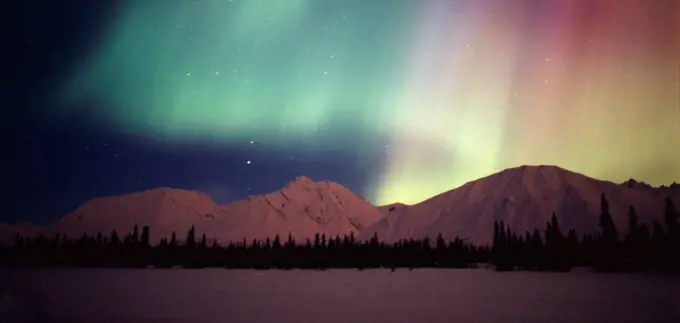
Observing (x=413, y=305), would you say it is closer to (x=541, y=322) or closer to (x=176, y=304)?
(x=541, y=322)

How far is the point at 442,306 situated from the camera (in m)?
62.6

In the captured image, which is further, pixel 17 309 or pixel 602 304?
pixel 602 304

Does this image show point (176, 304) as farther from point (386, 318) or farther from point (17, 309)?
point (386, 318)

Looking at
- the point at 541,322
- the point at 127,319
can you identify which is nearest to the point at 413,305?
the point at 541,322

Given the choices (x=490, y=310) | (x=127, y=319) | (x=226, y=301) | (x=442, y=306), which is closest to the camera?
(x=127, y=319)

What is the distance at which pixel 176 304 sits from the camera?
6300 cm

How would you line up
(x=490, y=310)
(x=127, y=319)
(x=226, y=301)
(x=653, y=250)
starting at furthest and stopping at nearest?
(x=653, y=250) < (x=226, y=301) < (x=490, y=310) < (x=127, y=319)

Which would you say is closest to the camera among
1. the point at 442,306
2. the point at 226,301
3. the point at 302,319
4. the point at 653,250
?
the point at 302,319

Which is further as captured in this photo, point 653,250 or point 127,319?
point 653,250

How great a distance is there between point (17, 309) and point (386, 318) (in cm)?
3050

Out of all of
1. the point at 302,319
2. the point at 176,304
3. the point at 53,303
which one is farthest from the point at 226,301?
the point at 302,319

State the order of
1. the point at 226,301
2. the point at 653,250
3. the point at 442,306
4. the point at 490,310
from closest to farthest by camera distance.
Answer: the point at 490,310, the point at 442,306, the point at 226,301, the point at 653,250

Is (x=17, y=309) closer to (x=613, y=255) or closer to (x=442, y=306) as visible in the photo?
(x=442, y=306)

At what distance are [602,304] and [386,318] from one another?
30.1 m
